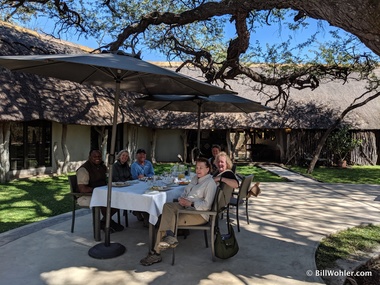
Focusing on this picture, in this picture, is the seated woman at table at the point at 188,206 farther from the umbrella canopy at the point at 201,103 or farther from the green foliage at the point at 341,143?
the green foliage at the point at 341,143

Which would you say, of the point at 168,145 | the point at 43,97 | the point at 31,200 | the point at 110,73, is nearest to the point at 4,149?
the point at 43,97

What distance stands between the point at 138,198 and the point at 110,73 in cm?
162

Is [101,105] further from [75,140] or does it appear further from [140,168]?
[140,168]

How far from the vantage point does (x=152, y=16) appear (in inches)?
274

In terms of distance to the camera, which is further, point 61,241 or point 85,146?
point 85,146

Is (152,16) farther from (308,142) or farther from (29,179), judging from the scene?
(308,142)

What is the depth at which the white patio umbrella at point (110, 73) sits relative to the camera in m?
3.12

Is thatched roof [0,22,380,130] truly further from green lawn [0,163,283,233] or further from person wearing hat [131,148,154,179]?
person wearing hat [131,148,154,179]

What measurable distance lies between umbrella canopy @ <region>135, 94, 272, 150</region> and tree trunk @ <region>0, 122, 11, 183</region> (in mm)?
4749

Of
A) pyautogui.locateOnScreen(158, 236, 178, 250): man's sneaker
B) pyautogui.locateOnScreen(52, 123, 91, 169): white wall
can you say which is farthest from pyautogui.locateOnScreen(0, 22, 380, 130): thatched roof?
pyautogui.locateOnScreen(158, 236, 178, 250): man's sneaker

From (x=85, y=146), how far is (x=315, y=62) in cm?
1012

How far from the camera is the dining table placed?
12.3 ft

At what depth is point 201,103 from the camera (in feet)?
22.2

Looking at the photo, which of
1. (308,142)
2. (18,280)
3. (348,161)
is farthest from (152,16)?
(348,161)
